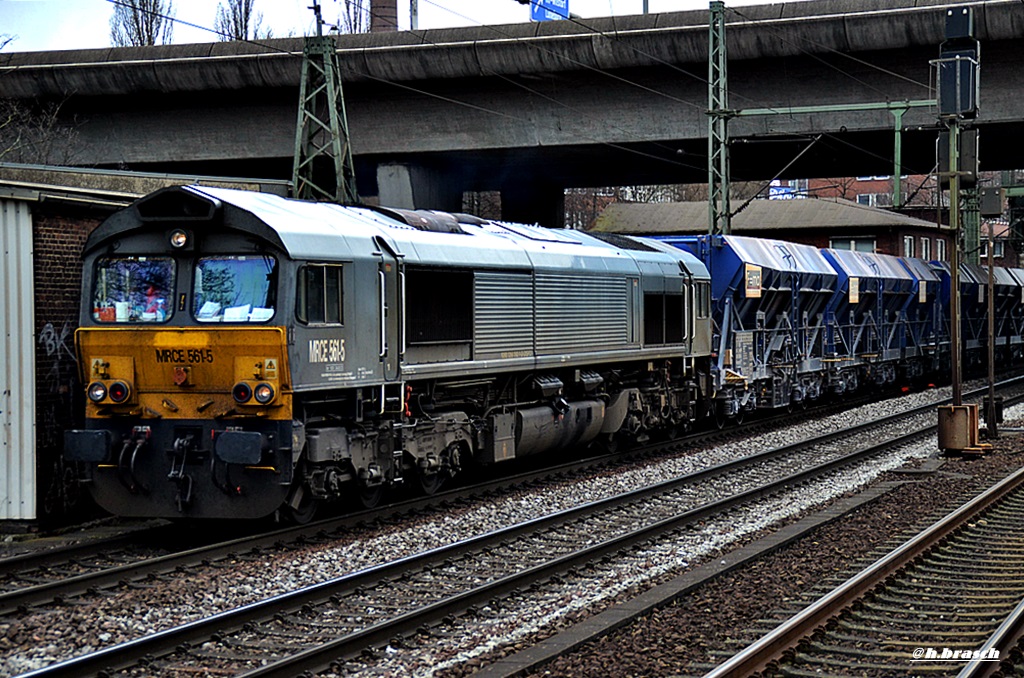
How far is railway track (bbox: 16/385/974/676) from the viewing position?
8.28m

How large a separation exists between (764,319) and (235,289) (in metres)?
15.1

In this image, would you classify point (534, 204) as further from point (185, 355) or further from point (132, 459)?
point (132, 459)

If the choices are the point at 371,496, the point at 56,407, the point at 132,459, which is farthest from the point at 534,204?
the point at 132,459

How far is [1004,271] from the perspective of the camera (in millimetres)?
42844

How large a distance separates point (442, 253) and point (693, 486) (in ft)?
15.7

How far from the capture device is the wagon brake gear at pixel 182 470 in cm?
1182

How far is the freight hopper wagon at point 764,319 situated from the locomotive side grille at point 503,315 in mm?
7809

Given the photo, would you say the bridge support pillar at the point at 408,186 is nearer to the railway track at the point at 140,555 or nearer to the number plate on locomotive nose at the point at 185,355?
the railway track at the point at 140,555

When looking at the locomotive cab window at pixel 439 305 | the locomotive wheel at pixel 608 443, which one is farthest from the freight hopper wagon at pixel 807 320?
the locomotive cab window at pixel 439 305

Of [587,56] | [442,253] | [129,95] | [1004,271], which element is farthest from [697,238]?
[1004,271]

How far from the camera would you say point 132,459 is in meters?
11.9

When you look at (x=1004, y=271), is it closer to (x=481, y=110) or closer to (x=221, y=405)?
(x=481, y=110)

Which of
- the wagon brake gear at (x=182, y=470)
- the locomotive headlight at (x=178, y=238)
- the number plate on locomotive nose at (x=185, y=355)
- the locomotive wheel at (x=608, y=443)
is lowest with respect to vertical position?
the locomotive wheel at (x=608, y=443)

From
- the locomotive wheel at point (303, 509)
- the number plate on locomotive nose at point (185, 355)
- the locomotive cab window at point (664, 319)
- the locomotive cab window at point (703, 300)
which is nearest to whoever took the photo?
the number plate on locomotive nose at point (185, 355)
